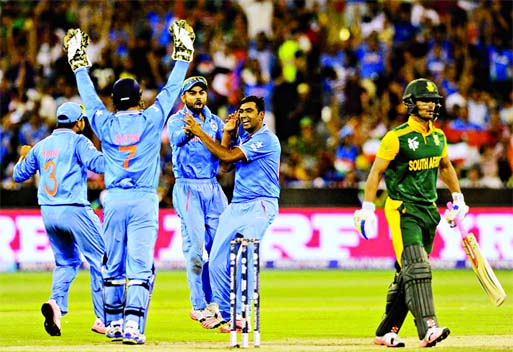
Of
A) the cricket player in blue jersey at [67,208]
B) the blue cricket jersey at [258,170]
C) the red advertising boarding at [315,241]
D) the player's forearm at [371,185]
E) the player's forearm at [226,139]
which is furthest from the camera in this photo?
the red advertising boarding at [315,241]

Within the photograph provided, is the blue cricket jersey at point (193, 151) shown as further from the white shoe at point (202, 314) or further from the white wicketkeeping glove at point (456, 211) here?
the white wicketkeeping glove at point (456, 211)

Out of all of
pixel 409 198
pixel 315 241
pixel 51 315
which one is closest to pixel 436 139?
pixel 409 198

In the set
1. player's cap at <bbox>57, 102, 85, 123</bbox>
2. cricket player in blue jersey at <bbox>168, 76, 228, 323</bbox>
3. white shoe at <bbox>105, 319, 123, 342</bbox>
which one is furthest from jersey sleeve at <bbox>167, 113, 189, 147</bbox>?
white shoe at <bbox>105, 319, 123, 342</bbox>

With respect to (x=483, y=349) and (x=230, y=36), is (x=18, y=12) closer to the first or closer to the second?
(x=230, y=36)

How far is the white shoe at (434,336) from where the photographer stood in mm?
10633

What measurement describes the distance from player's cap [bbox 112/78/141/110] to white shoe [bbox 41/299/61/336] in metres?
2.08

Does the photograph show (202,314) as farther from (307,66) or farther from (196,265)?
(307,66)

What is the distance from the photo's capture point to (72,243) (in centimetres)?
1227

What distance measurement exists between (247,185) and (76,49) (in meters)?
2.17

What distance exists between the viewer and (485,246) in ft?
69.5

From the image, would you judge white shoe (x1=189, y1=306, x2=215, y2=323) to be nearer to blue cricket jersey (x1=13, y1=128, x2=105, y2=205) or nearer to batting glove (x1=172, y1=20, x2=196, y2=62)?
blue cricket jersey (x1=13, y1=128, x2=105, y2=205)

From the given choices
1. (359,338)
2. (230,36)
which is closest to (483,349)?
(359,338)

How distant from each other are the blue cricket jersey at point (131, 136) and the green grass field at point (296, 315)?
4.98ft

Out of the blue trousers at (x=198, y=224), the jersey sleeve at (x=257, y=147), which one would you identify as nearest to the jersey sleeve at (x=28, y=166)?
the blue trousers at (x=198, y=224)
